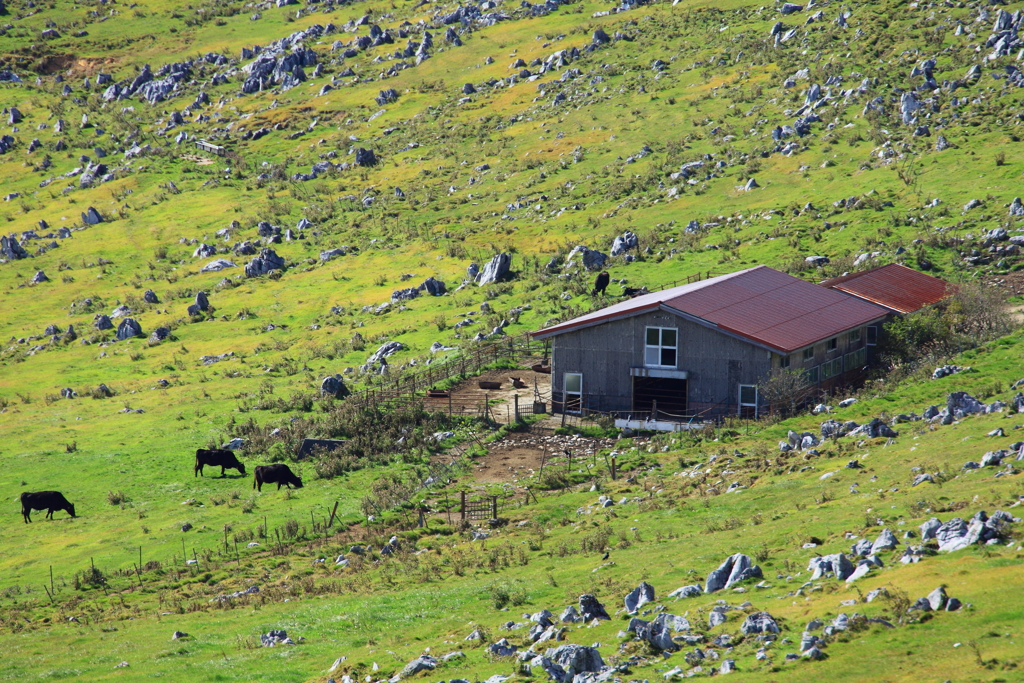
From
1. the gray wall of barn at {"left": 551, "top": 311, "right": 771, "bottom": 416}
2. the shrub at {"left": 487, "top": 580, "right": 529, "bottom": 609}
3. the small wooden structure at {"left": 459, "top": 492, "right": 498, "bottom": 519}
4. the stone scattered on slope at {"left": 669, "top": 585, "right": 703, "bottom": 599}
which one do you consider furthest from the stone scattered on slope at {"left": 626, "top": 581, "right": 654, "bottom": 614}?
the gray wall of barn at {"left": 551, "top": 311, "right": 771, "bottom": 416}

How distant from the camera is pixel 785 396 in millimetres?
41844

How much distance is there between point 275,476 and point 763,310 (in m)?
22.4

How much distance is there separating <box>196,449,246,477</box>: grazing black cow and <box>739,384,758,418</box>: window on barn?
21.3 metres

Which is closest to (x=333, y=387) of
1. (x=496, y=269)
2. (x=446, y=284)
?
(x=496, y=269)

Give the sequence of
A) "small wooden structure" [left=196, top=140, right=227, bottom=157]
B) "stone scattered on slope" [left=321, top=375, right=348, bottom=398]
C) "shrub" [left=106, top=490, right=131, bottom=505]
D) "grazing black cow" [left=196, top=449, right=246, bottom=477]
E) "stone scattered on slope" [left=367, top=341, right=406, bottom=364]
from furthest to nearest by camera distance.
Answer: "small wooden structure" [left=196, top=140, right=227, bottom=157]
"stone scattered on slope" [left=367, top=341, right=406, bottom=364]
"stone scattered on slope" [left=321, top=375, right=348, bottom=398]
"grazing black cow" [left=196, top=449, right=246, bottom=477]
"shrub" [left=106, top=490, right=131, bottom=505]

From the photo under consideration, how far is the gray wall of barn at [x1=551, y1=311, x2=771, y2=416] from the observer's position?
44.0 m

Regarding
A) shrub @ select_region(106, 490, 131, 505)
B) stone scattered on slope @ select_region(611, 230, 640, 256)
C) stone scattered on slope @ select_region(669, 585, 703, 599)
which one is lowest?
shrub @ select_region(106, 490, 131, 505)

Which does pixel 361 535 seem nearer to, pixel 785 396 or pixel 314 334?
pixel 785 396

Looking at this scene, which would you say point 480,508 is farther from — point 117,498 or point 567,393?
point 117,498

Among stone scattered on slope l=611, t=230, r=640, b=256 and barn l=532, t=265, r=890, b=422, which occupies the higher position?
stone scattered on slope l=611, t=230, r=640, b=256

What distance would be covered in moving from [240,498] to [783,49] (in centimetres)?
7874

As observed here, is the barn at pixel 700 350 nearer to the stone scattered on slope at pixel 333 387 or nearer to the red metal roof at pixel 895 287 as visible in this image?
the red metal roof at pixel 895 287

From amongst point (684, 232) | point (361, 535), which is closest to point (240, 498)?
point (361, 535)

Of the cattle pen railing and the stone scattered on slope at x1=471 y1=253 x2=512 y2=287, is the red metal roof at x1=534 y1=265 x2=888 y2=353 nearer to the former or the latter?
the cattle pen railing
